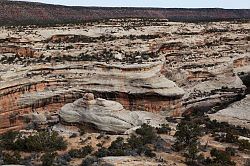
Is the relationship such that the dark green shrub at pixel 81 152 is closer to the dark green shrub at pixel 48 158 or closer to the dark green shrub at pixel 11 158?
the dark green shrub at pixel 48 158

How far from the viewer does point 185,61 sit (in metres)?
43.3

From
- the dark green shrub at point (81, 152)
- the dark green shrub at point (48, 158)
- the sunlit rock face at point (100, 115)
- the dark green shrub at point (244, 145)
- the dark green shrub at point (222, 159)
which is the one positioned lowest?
the sunlit rock face at point (100, 115)

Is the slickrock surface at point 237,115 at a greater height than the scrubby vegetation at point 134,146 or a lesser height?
lesser

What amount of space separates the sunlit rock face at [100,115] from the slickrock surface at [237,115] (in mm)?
5113

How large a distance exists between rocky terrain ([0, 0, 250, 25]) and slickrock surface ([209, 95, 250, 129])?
39908 millimetres

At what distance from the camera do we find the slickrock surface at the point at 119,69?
32.0 m

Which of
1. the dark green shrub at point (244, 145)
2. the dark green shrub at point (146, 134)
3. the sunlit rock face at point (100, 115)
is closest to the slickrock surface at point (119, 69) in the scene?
the sunlit rock face at point (100, 115)

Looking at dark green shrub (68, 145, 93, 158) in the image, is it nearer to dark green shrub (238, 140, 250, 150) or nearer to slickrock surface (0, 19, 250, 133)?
dark green shrub (238, 140, 250, 150)

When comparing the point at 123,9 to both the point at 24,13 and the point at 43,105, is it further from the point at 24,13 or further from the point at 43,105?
the point at 43,105

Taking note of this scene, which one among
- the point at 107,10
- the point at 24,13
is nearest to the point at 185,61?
the point at 24,13

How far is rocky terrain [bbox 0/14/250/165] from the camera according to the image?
2338 cm

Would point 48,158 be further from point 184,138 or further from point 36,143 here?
point 184,138

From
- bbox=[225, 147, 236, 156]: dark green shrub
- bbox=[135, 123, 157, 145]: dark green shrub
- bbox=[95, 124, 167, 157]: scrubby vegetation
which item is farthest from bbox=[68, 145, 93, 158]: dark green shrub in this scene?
bbox=[225, 147, 236, 156]: dark green shrub

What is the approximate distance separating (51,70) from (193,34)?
26.0 meters
